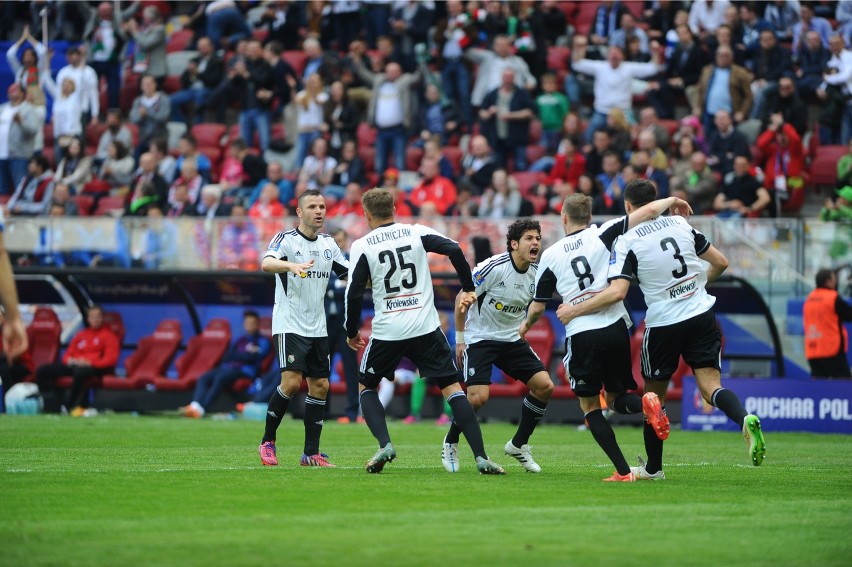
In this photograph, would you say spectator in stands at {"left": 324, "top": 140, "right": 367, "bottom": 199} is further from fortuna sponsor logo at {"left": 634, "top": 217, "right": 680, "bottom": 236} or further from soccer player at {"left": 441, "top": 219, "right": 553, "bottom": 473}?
fortuna sponsor logo at {"left": 634, "top": 217, "right": 680, "bottom": 236}

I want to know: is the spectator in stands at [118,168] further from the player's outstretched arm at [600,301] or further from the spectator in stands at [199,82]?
the player's outstretched arm at [600,301]

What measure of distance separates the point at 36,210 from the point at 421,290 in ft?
56.3

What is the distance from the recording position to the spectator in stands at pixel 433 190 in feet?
75.8

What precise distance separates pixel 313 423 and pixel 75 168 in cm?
1665

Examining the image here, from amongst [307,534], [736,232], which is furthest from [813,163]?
[307,534]

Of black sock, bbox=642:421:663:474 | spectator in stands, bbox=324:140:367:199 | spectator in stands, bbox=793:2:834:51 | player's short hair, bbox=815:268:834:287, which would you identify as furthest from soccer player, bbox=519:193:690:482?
spectator in stands, bbox=324:140:367:199

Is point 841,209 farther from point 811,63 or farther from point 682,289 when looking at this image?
point 682,289

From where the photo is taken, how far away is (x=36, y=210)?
26484 mm

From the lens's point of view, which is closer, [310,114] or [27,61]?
[310,114]

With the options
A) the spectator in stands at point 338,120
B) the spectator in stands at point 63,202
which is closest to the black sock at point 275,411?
the spectator in stands at point 338,120

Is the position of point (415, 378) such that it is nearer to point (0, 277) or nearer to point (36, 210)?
point (36, 210)

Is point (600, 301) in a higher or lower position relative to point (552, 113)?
lower

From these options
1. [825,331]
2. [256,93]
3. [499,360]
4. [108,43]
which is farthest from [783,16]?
[499,360]

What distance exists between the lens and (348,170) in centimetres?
2502
